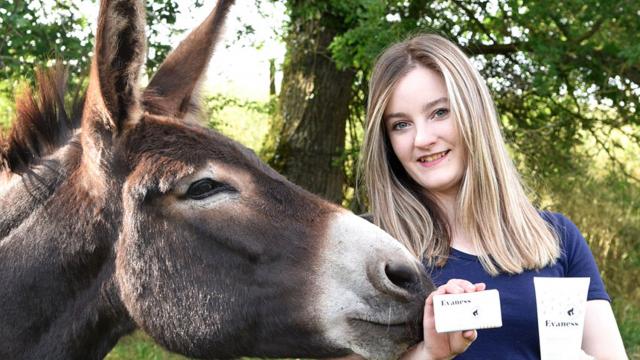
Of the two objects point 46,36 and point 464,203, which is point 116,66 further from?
point 46,36

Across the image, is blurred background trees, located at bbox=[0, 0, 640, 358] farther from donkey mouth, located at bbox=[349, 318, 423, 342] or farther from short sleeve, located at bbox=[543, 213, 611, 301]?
donkey mouth, located at bbox=[349, 318, 423, 342]

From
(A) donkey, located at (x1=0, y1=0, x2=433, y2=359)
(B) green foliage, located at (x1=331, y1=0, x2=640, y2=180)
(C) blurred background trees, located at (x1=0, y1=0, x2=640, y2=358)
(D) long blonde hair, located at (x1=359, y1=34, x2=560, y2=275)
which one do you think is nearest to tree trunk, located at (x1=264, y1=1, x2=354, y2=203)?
(C) blurred background trees, located at (x1=0, y1=0, x2=640, y2=358)

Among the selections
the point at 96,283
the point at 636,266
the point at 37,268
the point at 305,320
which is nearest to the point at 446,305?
the point at 305,320

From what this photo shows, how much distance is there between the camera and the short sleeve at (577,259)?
8.84 ft

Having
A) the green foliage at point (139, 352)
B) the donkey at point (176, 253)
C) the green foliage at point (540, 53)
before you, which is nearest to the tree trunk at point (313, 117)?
the green foliage at point (540, 53)

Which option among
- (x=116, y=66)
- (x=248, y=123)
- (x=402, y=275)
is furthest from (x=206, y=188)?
(x=248, y=123)

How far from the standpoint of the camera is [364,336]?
220 centimetres

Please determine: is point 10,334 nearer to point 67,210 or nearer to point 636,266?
point 67,210

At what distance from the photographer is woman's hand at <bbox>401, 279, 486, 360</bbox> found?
2160 millimetres

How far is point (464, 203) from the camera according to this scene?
9.15ft

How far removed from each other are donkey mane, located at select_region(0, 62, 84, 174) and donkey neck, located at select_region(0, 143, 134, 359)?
260mm

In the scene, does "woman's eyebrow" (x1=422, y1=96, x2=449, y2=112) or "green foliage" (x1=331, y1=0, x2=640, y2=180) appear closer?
"woman's eyebrow" (x1=422, y1=96, x2=449, y2=112)

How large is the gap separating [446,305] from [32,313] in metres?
1.31

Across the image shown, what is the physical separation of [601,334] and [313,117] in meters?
4.94
